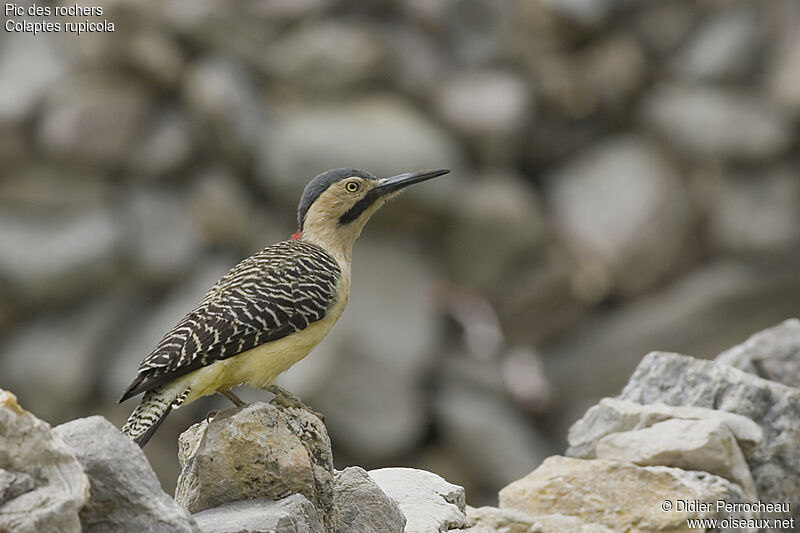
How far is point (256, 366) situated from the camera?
4.83m

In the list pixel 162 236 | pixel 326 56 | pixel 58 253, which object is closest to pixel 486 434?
pixel 162 236

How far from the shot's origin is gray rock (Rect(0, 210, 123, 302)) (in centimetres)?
1525

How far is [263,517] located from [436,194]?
11.1m

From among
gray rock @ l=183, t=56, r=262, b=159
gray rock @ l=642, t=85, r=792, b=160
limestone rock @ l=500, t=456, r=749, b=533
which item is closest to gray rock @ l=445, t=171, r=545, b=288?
gray rock @ l=642, t=85, r=792, b=160

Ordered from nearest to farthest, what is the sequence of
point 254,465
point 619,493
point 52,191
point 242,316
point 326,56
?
1. point 254,465
2. point 242,316
3. point 619,493
4. point 326,56
5. point 52,191

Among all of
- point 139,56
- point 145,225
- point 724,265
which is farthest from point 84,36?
point 724,265

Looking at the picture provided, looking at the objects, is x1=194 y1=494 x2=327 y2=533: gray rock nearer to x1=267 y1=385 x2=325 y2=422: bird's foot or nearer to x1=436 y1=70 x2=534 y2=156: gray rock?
x1=267 y1=385 x2=325 y2=422: bird's foot

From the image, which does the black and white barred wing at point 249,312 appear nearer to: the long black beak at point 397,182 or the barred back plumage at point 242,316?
the barred back plumage at point 242,316

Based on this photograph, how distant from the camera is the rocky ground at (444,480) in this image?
3244 millimetres

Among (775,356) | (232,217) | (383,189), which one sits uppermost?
(232,217)

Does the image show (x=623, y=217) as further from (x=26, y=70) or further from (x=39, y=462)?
(x=39, y=462)

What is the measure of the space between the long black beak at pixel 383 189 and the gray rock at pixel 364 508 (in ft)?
5.38

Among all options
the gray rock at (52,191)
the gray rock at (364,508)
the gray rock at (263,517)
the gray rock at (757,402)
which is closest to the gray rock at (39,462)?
the gray rock at (263,517)

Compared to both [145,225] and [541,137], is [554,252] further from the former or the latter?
[145,225]
